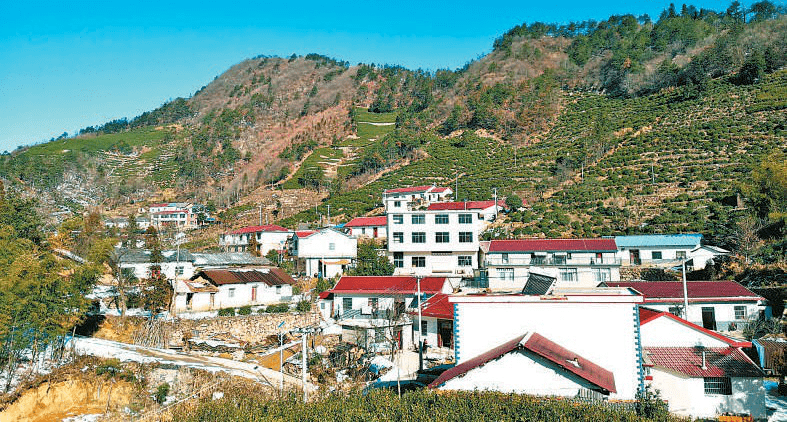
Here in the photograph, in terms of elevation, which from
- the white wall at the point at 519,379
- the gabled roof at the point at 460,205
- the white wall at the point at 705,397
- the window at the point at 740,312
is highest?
the gabled roof at the point at 460,205

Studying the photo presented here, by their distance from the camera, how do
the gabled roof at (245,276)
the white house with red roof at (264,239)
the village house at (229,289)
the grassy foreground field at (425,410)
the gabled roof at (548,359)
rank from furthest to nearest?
the white house with red roof at (264,239) < the gabled roof at (245,276) < the village house at (229,289) < the gabled roof at (548,359) < the grassy foreground field at (425,410)

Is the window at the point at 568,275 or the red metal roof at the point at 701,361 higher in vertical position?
the window at the point at 568,275

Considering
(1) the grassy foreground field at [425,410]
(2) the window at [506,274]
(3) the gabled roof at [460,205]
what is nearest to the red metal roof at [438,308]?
(2) the window at [506,274]

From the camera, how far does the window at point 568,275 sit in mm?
34344

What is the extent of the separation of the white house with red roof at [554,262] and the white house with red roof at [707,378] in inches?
742

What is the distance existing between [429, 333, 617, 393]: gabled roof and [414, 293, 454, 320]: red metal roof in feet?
33.2

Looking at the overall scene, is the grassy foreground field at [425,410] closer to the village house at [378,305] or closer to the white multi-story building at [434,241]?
the village house at [378,305]

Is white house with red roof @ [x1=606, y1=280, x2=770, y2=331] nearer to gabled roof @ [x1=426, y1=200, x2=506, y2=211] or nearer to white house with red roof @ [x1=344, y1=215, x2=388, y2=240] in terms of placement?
gabled roof @ [x1=426, y1=200, x2=506, y2=211]

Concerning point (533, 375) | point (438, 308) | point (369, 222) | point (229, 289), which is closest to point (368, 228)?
point (369, 222)

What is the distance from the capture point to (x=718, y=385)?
14094mm

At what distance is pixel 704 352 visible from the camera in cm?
1467

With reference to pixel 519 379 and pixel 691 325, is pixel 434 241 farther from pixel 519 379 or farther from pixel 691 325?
pixel 519 379

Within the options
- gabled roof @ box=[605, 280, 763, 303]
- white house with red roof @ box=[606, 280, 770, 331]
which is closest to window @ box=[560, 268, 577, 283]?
gabled roof @ box=[605, 280, 763, 303]

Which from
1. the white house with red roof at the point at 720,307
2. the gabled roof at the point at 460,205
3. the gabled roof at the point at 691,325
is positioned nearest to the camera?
the gabled roof at the point at 691,325
